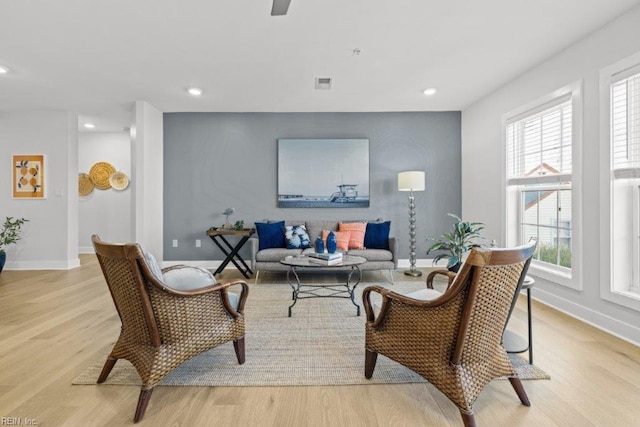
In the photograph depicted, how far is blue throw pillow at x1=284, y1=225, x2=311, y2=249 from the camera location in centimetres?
453

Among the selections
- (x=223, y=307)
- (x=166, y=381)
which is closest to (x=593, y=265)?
(x=223, y=307)

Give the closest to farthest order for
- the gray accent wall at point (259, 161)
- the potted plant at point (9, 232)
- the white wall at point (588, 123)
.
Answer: the white wall at point (588, 123) → the potted plant at point (9, 232) → the gray accent wall at point (259, 161)

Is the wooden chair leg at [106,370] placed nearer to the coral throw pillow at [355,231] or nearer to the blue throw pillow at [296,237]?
the blue throw pillow at [296,237]

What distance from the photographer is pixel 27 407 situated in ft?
5.46

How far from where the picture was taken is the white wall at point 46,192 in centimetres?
512

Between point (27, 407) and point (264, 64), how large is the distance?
129 inches

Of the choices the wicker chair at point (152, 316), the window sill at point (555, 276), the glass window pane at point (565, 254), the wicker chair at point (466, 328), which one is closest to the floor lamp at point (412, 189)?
the window sill at point (555, 276)

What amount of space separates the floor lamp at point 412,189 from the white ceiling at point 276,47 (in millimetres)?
1084

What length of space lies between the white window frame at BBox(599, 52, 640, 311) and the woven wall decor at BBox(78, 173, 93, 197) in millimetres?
8156

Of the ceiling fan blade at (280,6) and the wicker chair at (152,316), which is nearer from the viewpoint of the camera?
the wicker chair at (152,316)

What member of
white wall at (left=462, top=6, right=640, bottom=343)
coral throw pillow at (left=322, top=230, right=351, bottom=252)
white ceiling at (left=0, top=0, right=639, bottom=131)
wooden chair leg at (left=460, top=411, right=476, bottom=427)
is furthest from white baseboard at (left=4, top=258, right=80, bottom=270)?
white wall at (left=462, top=6, right=640, bottom=343)

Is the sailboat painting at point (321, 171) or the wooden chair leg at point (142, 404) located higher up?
the sailboat painting at point (321, 171)

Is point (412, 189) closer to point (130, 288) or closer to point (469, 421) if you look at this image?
point (469, 421)

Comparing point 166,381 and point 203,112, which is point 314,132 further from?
point 166,381
